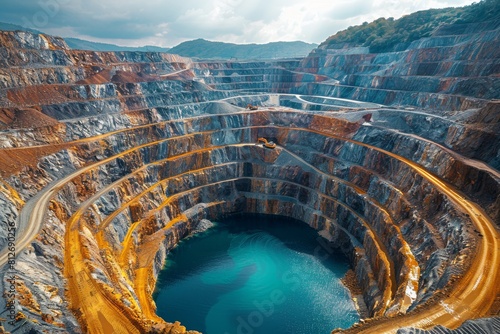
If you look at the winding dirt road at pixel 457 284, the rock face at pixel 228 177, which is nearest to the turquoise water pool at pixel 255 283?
the rock face at pixel 228 177

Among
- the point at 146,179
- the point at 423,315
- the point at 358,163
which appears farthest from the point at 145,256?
the point at 358,163

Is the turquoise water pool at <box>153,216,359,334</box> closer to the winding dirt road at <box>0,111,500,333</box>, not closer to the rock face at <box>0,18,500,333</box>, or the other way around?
the rock face at <box>0,18,500,333</box>

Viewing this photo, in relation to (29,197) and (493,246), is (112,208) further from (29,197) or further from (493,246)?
(493,246)

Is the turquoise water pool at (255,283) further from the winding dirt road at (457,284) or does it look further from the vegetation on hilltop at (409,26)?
the vegetation on hilltop at (409,26)

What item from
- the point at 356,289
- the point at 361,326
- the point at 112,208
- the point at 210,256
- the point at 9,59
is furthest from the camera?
the point at 9,59

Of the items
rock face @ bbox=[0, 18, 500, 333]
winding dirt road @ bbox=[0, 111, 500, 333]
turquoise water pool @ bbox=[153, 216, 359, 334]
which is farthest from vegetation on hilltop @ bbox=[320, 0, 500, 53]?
turquoise water pool @ bbox=[153, 216, 359, 334]

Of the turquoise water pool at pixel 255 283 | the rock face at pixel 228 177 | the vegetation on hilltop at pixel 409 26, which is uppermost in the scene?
the vegetation on hilltop at pixel 409 26

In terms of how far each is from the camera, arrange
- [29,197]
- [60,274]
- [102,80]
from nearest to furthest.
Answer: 1. [60,274]
2. [29,197]
3. [102,80]
